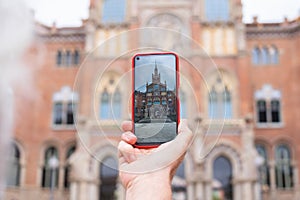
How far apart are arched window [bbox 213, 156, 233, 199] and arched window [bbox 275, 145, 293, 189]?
3.36m

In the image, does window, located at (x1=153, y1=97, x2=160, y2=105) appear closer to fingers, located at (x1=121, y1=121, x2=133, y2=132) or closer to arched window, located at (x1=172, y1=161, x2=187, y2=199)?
fingers, located at (x1=121, y1=121, x2=133, y2=132)

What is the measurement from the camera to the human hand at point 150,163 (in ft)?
9.11

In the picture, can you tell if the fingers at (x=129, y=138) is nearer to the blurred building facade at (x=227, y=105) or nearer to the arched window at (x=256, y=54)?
the blurred building facade at (x=227, y=105)

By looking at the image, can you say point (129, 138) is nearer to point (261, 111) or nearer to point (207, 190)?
point (207, 190)

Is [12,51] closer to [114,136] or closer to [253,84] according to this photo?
[253,84]

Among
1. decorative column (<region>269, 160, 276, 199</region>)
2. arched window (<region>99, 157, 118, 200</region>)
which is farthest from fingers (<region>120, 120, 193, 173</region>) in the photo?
decorative column (<region>269, 160, 276, 199</region>)

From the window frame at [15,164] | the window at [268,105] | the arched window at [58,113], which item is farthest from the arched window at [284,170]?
the window frame at [15,164]

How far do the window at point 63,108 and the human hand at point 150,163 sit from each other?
24.9 meters

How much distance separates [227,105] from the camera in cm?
2373

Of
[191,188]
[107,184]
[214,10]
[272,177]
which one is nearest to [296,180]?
[272,177]

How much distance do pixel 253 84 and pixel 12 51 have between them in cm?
1370

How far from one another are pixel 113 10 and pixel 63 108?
637 cm

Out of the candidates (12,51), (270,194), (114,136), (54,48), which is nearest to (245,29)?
(270,194)

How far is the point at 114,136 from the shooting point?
12.3 feet
